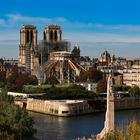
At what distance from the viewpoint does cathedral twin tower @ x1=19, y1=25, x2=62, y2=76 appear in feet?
226

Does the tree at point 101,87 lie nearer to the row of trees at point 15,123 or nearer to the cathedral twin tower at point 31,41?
the cathedral twin tower at point 31,41

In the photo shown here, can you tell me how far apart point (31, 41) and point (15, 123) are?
2042 inches

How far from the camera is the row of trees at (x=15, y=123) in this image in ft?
56.1

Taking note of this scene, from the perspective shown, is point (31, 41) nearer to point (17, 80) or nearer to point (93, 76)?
point (93, 76)

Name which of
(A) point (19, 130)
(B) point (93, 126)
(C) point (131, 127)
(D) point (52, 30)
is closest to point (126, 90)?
(B) point (93, 126)

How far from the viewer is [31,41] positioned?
233ft

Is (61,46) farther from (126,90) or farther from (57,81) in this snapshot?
(126,90)

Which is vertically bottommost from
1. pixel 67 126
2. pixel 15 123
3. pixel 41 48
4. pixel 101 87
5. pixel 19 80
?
pixel 67 126

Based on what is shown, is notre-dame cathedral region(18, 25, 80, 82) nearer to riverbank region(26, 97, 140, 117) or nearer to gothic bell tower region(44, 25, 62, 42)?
gothic bell tower region(44, 25, 62, 42)

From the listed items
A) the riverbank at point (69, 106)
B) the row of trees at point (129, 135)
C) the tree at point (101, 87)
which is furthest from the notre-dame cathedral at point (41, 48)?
→ the row of trees at point (129, 135)

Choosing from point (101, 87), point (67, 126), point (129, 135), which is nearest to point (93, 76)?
point (101, 87)

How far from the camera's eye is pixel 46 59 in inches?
2741

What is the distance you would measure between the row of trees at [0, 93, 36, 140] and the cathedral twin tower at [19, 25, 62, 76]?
4640 centimetres

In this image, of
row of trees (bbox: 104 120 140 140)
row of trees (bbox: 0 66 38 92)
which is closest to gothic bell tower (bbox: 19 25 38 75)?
row of trees (bbox: 0 66 38 92)
